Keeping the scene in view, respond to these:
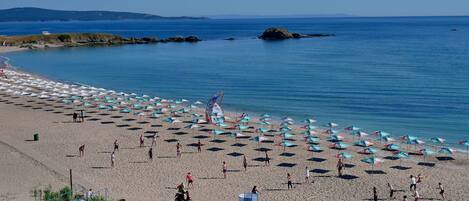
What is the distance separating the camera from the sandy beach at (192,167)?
2317 cm

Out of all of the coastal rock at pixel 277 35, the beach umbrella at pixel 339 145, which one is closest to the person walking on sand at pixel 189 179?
the beach umbrella at pixel 339 145

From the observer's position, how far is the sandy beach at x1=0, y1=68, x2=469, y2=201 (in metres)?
23.2

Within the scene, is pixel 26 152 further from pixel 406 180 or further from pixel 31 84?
pixel 31 84

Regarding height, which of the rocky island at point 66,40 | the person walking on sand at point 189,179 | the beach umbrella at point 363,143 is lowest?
the person walking on sand at point 189,179

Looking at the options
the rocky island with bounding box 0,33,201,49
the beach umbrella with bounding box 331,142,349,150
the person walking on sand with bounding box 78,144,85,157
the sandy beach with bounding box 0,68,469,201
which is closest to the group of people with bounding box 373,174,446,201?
the sandy beach with bounding box 0,68,469,201

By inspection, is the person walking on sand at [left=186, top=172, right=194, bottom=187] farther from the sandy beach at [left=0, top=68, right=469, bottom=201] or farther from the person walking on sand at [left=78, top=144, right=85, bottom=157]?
the person walking on sand at [left=78, top=144, right=85, bottom=157]

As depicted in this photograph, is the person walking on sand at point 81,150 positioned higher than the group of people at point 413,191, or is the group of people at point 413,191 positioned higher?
the person walking on sand at point 81,150

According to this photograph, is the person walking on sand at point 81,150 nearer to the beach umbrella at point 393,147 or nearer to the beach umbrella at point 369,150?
the beach umbrella at point 369,150

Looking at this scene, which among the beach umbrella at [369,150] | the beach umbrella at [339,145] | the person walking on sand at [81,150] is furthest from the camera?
the beach umbrella at [339,145]

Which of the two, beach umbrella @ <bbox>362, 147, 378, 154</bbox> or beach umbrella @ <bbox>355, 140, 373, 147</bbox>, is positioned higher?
beach umbrella @ <bbox>355, 140, 373, 147</bbox>

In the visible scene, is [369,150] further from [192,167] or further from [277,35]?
[277,35]

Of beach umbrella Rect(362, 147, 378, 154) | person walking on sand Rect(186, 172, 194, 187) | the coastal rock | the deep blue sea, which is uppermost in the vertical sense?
the coastal rock

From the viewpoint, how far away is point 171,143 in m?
31.8

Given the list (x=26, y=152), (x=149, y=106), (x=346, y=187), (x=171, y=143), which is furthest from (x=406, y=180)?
(x=149, y=106)
